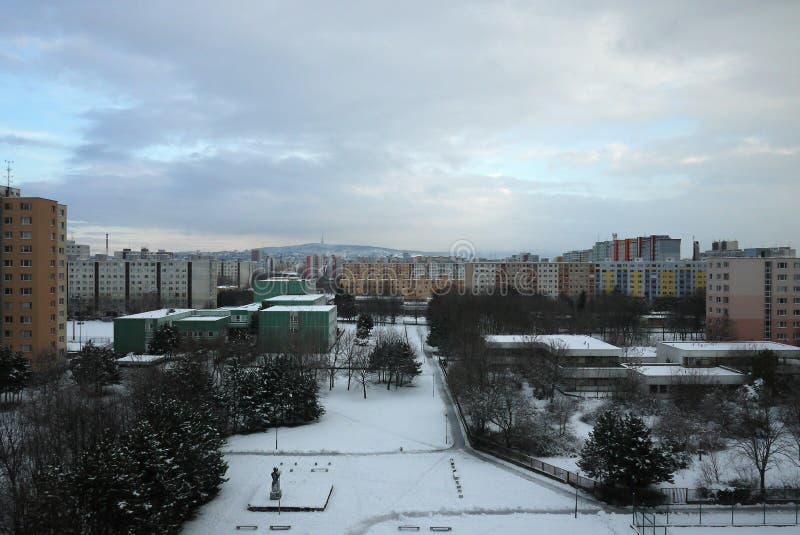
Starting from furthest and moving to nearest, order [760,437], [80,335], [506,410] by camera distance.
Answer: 1. [80,335]
2. [506,410]
3. [760,437]

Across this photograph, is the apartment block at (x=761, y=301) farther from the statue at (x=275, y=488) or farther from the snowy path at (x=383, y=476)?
the statue at (x=275, y=488)

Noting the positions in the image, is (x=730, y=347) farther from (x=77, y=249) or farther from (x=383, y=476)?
(x=77, y=249)

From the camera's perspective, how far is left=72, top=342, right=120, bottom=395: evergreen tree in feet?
59.2

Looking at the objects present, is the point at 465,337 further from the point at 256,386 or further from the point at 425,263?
the point at 425,263

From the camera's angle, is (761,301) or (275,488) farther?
(761,301)

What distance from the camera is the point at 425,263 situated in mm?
67000

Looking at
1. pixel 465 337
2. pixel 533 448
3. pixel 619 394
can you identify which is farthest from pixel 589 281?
pixel 533 448

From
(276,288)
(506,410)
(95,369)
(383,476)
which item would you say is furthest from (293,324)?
(383,476)

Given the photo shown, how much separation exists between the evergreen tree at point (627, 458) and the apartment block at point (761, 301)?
17389 mm

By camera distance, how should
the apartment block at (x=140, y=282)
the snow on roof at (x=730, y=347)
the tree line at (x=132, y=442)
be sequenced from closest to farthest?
the tree line at (x=132, y=442) < the snow on roof at (x=730, y=347) < the apartment block at (x=140, y=282)

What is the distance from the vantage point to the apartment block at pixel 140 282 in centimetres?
4603

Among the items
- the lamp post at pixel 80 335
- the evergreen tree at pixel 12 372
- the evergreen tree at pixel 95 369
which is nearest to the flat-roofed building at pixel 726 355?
the evergreen tree at pixel 95 369

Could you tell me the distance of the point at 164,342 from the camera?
25266 millimetres

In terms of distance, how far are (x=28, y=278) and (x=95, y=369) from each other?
627cm
